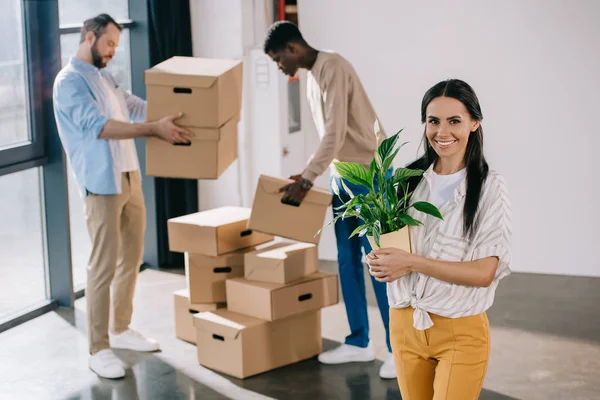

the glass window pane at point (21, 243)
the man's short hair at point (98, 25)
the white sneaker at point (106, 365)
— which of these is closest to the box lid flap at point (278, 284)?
the white sneaker at point (106, 365)

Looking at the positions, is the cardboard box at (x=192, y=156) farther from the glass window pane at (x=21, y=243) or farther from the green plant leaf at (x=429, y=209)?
the green plant leaf at (x=429, y=209)

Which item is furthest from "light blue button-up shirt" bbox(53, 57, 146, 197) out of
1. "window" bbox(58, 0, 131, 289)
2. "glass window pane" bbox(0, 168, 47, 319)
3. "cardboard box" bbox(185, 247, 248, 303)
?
"window" bbox(58, 0, 131, 289)

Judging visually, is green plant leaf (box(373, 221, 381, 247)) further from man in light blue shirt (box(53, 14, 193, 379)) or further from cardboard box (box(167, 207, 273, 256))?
cardboard box (box(167, 207, 273, 256))

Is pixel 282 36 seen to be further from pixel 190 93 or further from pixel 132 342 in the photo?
pixel 132 342

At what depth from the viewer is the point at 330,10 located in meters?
5.47

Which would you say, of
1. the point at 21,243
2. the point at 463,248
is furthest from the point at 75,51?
the point at 463,248

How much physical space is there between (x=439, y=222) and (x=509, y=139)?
127 inches

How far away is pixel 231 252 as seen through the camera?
422 centimetres

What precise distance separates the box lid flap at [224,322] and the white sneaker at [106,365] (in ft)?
1.27

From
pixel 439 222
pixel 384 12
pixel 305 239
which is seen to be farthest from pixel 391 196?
pixel 384 12

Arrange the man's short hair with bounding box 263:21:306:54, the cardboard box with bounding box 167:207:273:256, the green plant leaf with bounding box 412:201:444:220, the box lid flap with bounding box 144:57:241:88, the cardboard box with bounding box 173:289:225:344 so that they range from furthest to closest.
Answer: the cardboard box with bounding box 173:289:225:344, the cardboard box with bounding box 167:207:273:256, the man's short hair with bounding box 263:21:306:54, the box lid flap with bounding box 144:57:241:88, the green plant leaf with bounding box 412:201:444:220

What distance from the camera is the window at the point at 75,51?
197 inches

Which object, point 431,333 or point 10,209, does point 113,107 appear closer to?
point 10,209

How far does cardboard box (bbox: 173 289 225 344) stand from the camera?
14.1 feet
